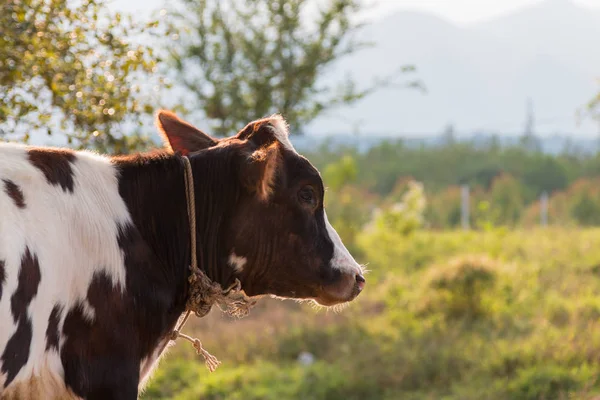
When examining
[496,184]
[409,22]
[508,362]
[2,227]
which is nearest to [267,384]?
[508,362]

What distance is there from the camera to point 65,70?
5289 mm

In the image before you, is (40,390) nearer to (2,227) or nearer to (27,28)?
(2,227)

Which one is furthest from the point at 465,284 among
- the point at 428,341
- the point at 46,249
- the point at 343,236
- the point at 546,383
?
the point at 46,249

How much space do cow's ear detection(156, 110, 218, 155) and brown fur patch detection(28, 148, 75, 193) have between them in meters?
0.59

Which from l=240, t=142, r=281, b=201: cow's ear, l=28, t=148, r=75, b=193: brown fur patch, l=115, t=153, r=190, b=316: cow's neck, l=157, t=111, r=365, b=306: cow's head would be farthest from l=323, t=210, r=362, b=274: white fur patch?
l=28, t=148, r=75, b=193: brown fur patch

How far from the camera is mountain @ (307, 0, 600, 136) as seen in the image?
138 m

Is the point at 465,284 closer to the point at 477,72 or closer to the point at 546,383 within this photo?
the point at 546,383

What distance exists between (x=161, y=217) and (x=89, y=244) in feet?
1.30

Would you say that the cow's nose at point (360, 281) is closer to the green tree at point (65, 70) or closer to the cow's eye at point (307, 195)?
the cow's eye at point (307, 195)

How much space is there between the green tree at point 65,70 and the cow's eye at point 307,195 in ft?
5.34

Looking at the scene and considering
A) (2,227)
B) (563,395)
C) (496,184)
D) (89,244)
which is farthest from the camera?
(496,184)

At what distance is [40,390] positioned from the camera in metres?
3.25

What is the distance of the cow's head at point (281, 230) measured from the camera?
12.4 feet

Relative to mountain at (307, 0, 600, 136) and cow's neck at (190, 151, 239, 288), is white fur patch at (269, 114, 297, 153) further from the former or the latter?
mountain at (307, 0, 600, 136)
